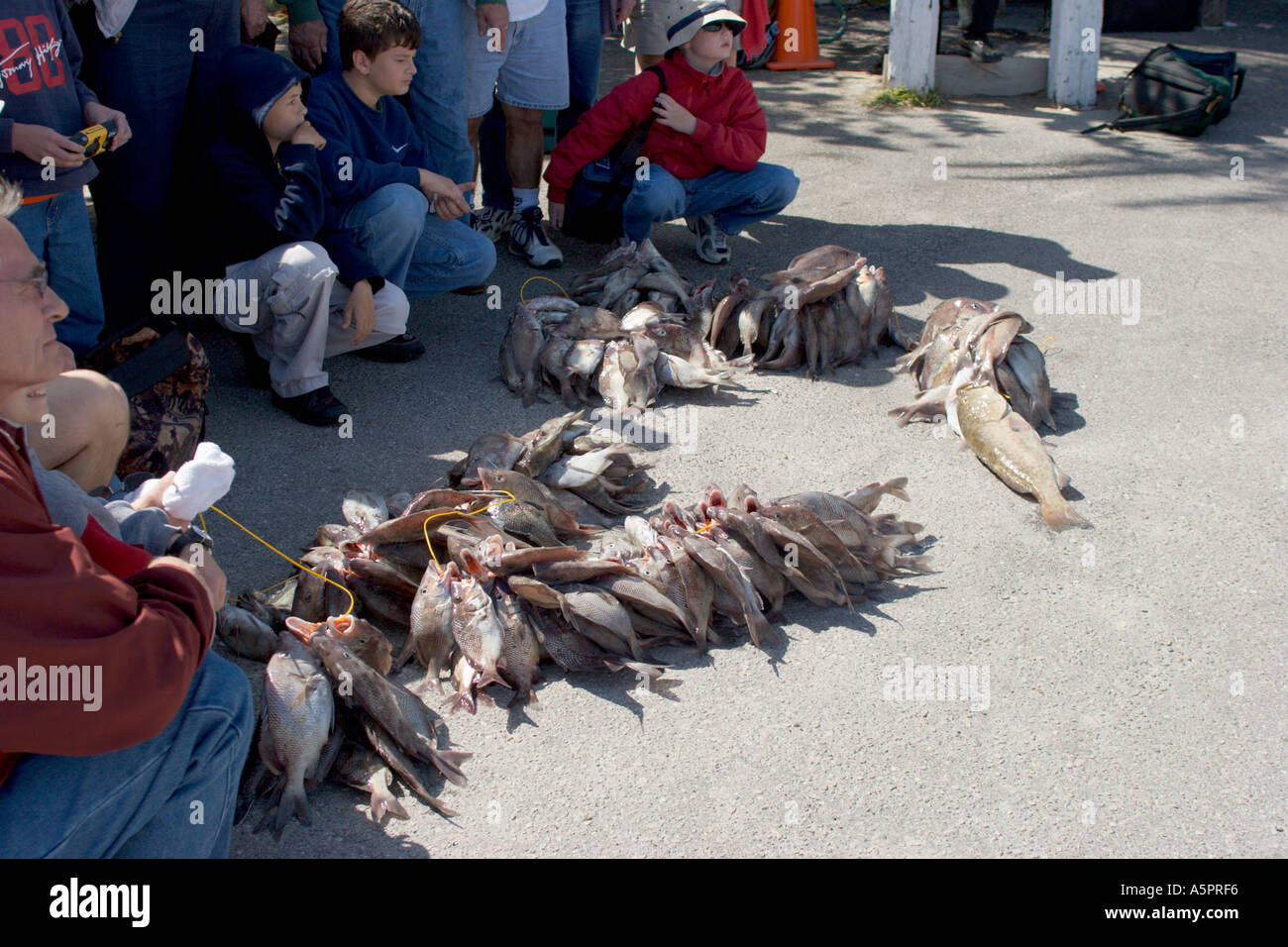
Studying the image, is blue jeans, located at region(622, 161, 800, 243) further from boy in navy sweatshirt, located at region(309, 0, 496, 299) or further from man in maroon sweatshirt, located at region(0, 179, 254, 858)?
man in maroon sweatshirt, located at region(0, 179, 254, 858)

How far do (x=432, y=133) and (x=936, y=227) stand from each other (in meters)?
3.32

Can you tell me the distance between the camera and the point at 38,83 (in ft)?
13.3

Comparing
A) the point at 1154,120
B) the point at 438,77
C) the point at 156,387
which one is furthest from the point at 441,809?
the point at 1154,120

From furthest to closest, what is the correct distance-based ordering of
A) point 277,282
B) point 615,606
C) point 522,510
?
point 277,282, point 522,510, point 615,606

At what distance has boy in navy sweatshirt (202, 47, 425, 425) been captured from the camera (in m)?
4.55

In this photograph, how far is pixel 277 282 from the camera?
461 cm

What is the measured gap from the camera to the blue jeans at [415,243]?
5.05 metres

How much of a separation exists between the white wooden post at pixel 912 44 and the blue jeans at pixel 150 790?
855 centimetres

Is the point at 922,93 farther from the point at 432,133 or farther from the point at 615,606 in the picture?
the point at 615,606

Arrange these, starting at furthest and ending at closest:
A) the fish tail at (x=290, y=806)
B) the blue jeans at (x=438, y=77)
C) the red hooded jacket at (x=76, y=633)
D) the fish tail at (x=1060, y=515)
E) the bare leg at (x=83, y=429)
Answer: the blue jeans at (x=438, y=77)
the fish tail at (x=1060, y=515)
the bare leg at (x=83, y=429)
the fish tail at (x=290, y=806)
the red hooded jacket at (x=76, y=633)

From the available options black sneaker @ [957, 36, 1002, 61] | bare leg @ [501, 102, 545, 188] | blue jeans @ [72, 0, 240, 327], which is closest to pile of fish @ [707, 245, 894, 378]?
bare leg @ [501, 102, 545, 188]

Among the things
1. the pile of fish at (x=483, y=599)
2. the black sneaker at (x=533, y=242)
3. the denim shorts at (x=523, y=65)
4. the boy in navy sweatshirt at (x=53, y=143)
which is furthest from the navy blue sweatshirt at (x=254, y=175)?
the black sneaker at (x=533, y=242)

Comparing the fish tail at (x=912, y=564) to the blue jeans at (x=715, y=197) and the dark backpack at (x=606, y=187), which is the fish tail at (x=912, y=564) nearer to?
the blue jeans at (x=715, y=197)

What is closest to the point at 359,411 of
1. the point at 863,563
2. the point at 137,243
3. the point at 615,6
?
the point at 137,243
